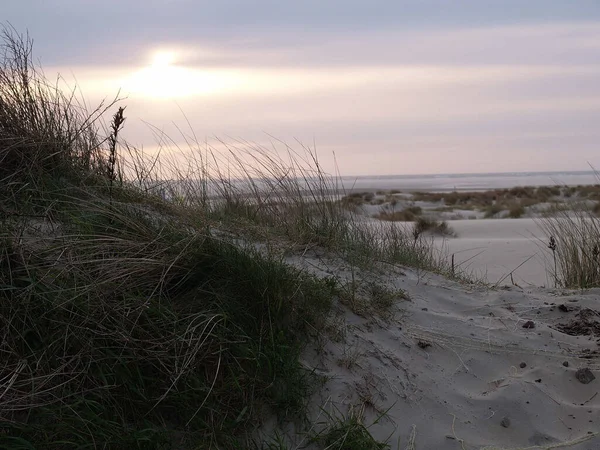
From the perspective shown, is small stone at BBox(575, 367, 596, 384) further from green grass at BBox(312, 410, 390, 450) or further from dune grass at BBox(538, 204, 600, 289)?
dune grass at BBox(538, 204, 600, 289)

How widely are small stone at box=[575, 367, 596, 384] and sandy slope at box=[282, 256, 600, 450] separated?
0.10 feet

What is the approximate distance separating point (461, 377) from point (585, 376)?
0.69m

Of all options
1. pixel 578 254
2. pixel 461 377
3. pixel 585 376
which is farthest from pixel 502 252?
pixel 461 377

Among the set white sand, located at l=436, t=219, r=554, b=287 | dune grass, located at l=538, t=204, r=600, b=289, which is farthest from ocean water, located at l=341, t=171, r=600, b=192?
dune grass, located at l=538, t=204, r=600, b=289

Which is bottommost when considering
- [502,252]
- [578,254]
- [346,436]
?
[502,252]

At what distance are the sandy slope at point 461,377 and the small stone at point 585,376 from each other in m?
0.03

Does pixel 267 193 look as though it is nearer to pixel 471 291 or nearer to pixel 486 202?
pixel 471 291

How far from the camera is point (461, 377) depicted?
11.1 feet

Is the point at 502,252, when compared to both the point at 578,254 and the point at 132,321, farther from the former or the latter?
the point at 132,321

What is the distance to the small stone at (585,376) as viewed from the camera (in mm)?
3346

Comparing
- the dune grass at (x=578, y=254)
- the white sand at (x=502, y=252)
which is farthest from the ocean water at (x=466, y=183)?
the dune grass at (x=578, y=254)

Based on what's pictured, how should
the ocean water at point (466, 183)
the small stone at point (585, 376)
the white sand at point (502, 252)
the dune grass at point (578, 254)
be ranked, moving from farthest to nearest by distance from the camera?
the ocean water at point (466, 183), the white sand at point (502, 252), the dune grass at point (578, 254), the small stone at point (585, 376)

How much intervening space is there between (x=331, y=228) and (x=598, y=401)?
85.5 inches

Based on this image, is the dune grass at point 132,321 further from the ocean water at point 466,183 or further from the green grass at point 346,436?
the ocean water at point 466,183
